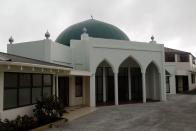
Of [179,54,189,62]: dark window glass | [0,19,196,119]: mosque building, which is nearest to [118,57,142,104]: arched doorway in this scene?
[0,19,196,119]: mosque building

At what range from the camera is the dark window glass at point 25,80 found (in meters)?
11.2

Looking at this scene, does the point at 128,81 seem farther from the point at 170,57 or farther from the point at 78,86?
the point at 170,57

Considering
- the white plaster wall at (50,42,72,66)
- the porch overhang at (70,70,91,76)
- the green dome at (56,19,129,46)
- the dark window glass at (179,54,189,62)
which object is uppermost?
the green dome at (56,19,129,46)

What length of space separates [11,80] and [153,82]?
15899 millimetres

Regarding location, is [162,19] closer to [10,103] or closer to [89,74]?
[89,74]

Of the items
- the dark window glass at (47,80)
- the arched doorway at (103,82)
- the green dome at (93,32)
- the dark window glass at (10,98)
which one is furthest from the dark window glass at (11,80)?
the green dome at (93,32)

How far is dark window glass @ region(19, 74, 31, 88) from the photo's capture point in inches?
439

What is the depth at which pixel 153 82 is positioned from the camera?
76.7 ft

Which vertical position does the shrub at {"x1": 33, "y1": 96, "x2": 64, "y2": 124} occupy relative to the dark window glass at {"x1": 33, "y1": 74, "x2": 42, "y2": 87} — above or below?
below

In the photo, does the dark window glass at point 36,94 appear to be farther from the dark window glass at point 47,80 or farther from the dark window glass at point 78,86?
the dark window glass at point 78,86

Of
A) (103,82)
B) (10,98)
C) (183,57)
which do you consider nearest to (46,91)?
(10,98)

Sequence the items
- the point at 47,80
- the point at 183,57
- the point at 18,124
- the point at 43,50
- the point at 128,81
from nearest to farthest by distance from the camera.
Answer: the point at 18,124 < the point at 47,80 < the point at 43,50 < the point at 128,81 < the point at 183,57

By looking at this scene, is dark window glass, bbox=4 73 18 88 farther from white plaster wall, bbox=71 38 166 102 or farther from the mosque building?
white plaster wall, bbox=71 38 166 102

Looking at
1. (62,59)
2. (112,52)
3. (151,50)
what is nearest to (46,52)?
(62,59)
